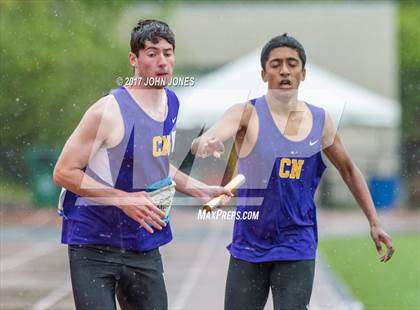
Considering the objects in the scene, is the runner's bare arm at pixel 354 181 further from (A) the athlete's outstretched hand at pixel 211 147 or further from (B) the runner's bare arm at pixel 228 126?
(A) the athlete's outstretched hand at pixel 211 147

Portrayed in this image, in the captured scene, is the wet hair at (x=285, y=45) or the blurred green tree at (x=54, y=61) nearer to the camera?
the wet hair at (x=285, y=45)

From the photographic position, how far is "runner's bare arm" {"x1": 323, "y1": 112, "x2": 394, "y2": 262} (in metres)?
6.00

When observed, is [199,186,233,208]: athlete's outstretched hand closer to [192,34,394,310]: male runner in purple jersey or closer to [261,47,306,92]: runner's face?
[192,34,394,310]: male runner in purple jersey

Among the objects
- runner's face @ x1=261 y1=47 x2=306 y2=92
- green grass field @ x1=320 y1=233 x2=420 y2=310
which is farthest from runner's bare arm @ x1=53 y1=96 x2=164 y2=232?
green grass field @ x1=320 y1=233 x2=420 y2=310

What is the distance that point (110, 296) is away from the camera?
17.7 feet

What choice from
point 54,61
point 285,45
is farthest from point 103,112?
point 54,61

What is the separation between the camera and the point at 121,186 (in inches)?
214

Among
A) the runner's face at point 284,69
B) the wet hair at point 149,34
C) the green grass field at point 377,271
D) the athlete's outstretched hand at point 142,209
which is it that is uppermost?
the wet hair at point 149,34

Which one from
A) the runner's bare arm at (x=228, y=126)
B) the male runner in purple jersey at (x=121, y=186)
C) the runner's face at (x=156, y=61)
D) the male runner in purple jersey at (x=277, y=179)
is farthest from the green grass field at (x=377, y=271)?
the runner's face at (x=156, y=61)

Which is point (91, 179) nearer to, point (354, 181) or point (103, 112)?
point (103, 112)

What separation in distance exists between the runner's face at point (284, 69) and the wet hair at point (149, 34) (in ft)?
1.93

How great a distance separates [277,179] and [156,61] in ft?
2.82

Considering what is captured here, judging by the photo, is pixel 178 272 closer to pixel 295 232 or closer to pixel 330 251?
pixel 330 251

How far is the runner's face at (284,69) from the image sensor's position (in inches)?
231
